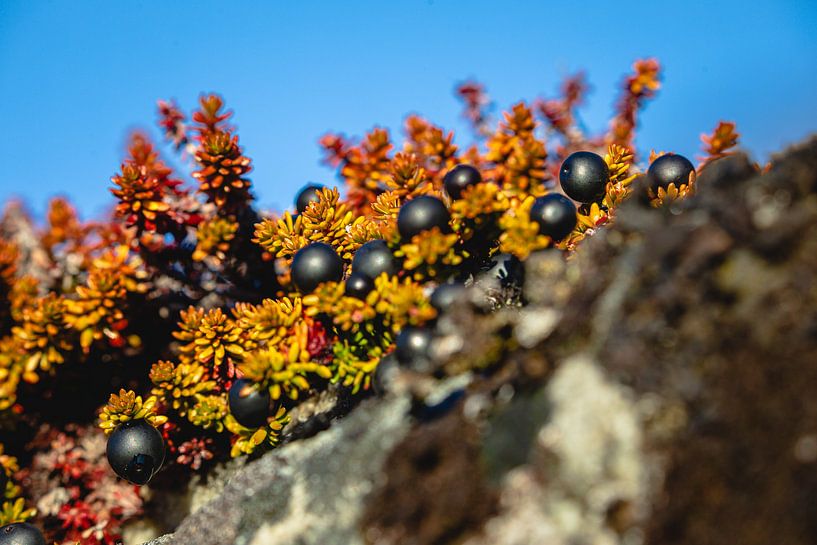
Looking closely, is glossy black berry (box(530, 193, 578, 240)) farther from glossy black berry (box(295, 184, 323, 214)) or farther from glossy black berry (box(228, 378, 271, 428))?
glossy black berry (box(295, 184, 323, 214))

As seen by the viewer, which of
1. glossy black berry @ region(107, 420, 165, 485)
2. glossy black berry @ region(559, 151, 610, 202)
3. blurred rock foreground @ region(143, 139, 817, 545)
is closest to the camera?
blurred rock foreground @ region(143, 139, 817, 545)

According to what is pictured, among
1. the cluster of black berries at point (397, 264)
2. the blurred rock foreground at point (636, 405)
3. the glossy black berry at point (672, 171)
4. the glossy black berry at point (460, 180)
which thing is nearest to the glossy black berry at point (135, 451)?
the cluster of black berries at point (397, 264)

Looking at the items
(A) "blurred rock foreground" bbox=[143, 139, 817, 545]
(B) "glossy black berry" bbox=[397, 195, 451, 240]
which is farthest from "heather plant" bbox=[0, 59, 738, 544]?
(A) "blurred rock foreground" bbox=[143, 139, 817, 545]

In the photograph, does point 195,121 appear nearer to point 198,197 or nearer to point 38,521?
point 198,197

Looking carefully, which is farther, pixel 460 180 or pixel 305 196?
pixel 305 196

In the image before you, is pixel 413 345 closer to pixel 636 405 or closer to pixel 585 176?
pixel 636 405

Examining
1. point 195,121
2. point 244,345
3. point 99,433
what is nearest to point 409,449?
point 244,345

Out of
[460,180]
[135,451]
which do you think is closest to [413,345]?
[460,180]
